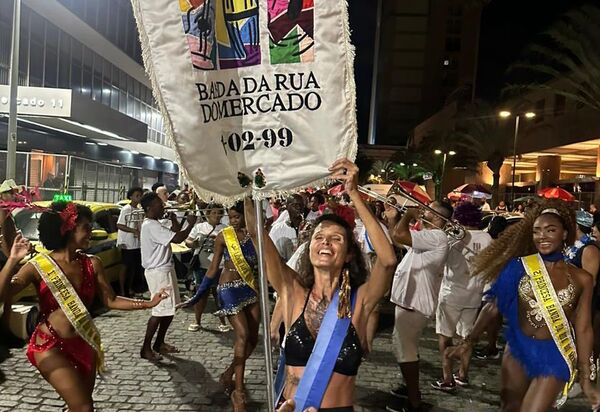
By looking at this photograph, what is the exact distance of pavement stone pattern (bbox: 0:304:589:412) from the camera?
17.4ft

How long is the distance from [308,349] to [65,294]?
6.14 ft

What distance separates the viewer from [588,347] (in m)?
3.96

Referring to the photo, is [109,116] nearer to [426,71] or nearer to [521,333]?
[521,333]

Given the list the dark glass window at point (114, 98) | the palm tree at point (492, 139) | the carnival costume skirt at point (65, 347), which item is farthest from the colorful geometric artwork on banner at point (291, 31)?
the dark glass window at point (114, 98)

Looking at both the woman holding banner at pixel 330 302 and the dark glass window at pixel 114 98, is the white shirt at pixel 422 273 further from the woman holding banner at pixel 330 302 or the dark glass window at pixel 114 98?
the dark glass window at pixel 114 98

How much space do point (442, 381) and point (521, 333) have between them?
85.8 inches

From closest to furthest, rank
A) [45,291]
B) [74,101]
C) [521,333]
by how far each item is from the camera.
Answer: [45,291], [521,333], [74,101]

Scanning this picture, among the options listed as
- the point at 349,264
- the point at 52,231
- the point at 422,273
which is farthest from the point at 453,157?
the point at 349,264

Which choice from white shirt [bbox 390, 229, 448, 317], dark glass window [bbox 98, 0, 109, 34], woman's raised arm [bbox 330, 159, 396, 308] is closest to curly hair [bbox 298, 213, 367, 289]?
A: woman's raised arm [bbox 330, 159, 396, 308]

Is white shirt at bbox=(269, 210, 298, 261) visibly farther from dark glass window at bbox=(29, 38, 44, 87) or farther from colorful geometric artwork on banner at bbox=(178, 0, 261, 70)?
dark glass window at bbox=(29, 38, 44, 87)

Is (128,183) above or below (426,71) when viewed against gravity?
below

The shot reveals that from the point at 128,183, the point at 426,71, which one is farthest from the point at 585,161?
the point at 426,71

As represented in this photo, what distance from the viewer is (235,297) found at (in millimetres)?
5547

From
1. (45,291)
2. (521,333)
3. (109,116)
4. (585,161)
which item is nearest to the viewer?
(45,291)
